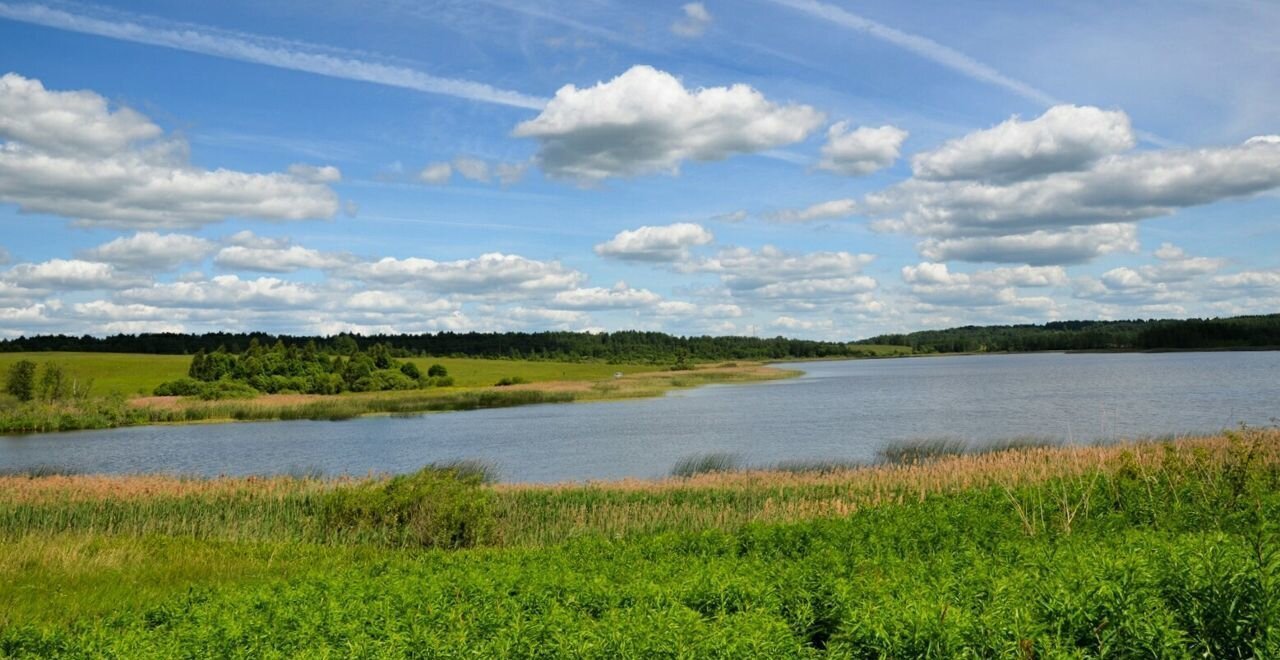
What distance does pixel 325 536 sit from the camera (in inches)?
795

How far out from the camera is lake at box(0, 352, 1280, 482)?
133ft

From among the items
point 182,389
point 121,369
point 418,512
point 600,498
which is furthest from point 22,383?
point 418,512

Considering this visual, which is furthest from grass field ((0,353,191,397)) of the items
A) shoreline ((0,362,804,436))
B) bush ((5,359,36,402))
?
shoreline ((0,362,804,436))

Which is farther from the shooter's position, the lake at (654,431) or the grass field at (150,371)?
the grass field at (150,371)

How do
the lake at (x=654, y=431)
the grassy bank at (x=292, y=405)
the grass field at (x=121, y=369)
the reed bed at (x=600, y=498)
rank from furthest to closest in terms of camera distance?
the grass field at (x=121, y=369) < the grassy bank at (x=292, y=405) < the lake at (x=654, y=431) < the reed bed at (x=600, y=498)

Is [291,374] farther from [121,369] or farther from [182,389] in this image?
[121,369]

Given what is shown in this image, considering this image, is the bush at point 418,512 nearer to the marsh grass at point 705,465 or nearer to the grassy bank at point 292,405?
the marsh grass at point 705,465

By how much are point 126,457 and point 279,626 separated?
156 ft

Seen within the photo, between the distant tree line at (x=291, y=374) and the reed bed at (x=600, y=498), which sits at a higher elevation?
the distant tree line at (x=291, y=374)

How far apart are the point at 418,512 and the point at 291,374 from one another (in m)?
89.3

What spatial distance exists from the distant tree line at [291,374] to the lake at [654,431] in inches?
1088

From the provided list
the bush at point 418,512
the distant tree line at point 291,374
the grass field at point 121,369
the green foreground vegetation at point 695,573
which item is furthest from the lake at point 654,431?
the grass field at point 121,369

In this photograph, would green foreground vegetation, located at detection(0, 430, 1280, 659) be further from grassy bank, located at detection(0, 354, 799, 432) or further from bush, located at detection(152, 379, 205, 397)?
bush, located at detection(152, 379, 205, 397)

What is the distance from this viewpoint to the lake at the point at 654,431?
133 feet
